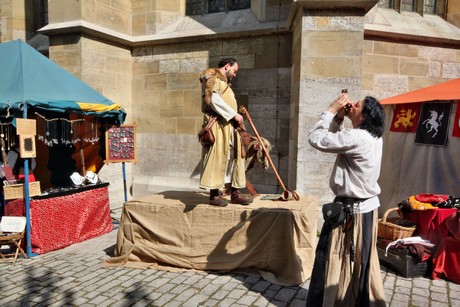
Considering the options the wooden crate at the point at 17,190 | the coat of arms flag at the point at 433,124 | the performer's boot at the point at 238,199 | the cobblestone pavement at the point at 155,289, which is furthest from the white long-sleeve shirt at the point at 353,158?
the wooden crate at the point at 17,190

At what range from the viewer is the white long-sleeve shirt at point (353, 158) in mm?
2506

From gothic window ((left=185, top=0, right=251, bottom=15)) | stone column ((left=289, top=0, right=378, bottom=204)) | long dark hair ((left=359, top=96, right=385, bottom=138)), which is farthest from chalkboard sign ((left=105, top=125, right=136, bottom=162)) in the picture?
long dark hair ((left=359, top=96, right=385, bottom=138))

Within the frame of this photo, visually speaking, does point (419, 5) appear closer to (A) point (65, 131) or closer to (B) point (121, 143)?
(B) point (121, 143)

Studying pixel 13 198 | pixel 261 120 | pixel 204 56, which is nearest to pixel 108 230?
pixel 13 198

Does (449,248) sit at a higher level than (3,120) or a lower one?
lower

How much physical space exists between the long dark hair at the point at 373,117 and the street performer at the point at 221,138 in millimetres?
1558

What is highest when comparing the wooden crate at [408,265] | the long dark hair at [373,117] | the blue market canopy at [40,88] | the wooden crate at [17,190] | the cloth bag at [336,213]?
the blue market canopy at [40,88]

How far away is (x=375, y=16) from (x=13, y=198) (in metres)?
6.57

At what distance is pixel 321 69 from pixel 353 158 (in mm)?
3000

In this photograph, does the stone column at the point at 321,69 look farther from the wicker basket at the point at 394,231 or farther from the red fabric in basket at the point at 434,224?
the red fabric in basket at the point at 434,224

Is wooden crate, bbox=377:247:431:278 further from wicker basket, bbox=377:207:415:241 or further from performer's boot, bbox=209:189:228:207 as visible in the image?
performer's boot, bbox=209:189:228:207

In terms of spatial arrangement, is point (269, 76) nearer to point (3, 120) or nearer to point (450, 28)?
point (450, 28)

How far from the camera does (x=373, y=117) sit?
8.37 ft

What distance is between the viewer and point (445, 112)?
17.5 feet
